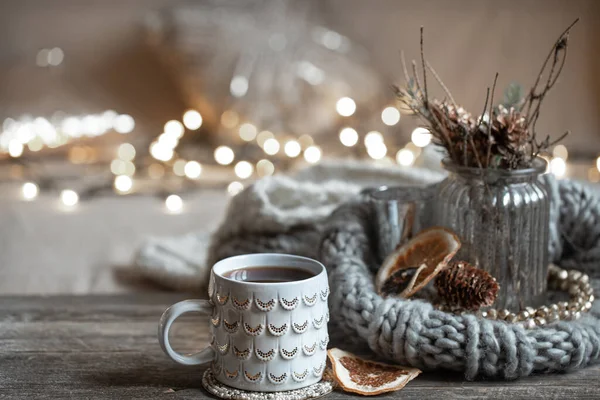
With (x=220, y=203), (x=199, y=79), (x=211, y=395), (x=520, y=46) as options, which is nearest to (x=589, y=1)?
(x=520, y=46)

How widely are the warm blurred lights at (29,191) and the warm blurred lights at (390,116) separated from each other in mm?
937

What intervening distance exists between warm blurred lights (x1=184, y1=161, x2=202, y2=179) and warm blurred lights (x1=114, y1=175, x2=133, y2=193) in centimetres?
17

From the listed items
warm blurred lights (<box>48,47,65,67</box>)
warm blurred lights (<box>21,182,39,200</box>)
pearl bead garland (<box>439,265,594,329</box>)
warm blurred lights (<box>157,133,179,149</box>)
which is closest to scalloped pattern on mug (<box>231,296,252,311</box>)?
pearl bead garland (<box>439,265,594,329</box>)

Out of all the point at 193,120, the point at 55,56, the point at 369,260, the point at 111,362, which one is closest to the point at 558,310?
the point at 369,260

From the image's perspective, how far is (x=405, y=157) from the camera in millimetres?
1858

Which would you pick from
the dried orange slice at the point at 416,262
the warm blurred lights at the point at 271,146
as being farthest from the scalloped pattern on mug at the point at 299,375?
the warm blurred lights at the point at 271,146

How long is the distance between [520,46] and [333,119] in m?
0.64

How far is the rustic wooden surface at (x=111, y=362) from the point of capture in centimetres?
61

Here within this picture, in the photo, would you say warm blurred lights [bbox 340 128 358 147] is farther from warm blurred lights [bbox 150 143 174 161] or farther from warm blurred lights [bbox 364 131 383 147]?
warm blurred lights [bbox 150 143 174 161]

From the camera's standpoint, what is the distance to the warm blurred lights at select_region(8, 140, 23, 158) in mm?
1921

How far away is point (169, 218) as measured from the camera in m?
1.42

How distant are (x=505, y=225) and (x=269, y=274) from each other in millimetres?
244

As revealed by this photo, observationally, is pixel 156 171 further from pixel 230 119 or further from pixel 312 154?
pixel 312 154

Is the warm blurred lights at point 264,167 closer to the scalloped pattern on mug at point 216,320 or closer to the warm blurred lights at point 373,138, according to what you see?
the warm blurred lights at point 373,138
